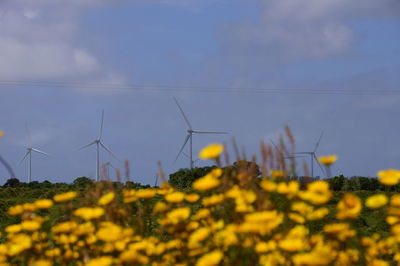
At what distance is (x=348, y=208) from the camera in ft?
16.1

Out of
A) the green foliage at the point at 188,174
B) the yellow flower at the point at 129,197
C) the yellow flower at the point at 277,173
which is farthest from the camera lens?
the green foliage at the point at 188,174

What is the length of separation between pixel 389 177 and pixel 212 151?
59.0 inches

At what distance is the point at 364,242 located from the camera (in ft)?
17.4

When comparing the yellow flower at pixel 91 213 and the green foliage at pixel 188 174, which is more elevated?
the green foliage at pixel 188 174

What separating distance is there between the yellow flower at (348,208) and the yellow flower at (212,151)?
1047mm

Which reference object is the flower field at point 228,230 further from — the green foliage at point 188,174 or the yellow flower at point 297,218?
the green foliage at point 188,174

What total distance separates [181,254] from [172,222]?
0.29 m

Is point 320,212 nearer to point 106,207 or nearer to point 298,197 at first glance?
point 298,197


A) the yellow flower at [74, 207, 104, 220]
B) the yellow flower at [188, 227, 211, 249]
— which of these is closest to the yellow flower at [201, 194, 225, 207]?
the yellow flower at [188, 227, 211, 249]

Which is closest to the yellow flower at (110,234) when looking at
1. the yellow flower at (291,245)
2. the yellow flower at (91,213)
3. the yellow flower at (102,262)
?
the yellow flower at (102,262)

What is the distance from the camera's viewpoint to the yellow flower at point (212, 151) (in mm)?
4832

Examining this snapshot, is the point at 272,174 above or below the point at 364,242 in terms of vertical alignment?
above

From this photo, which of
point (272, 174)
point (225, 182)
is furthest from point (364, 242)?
point (225, 182)

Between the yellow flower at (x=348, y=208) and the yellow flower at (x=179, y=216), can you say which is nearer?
the yellow flower at (x=348, y=208)
